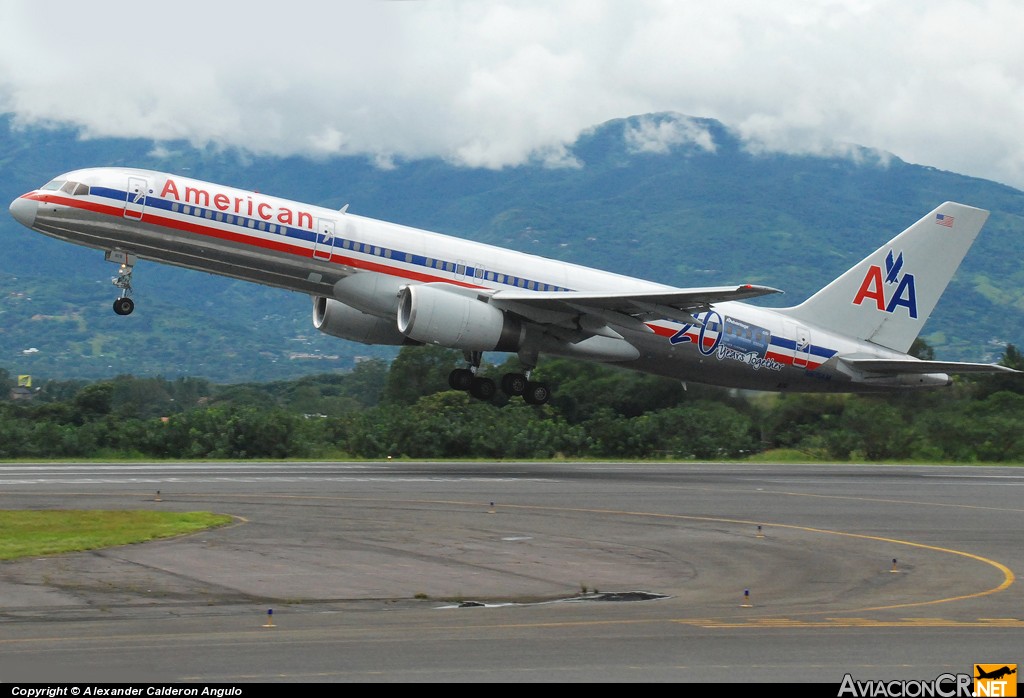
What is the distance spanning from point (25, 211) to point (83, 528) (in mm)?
15030

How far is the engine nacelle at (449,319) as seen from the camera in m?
37.2

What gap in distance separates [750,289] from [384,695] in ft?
81.2

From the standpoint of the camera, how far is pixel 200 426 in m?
52.8

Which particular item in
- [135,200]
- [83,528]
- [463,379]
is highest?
[135,200]

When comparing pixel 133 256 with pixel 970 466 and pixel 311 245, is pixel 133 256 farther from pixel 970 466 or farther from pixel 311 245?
pixel 970 466

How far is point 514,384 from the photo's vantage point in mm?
41156

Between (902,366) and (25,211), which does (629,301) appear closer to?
(902,366)

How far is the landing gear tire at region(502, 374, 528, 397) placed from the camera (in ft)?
135

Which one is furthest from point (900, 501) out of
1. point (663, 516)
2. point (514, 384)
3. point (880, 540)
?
point (514, 384)

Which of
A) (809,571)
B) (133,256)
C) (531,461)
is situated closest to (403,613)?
(809,571)

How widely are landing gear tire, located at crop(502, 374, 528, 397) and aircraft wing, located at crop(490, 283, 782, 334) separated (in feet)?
8.55

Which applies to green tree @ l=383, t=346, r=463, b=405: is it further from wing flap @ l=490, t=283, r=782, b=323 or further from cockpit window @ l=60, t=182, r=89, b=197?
cockpit window @ l=60, t=182, r=89, b=197

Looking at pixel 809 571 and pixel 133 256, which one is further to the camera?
pixel 133 256

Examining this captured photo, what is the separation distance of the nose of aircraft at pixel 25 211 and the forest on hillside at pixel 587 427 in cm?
1662
